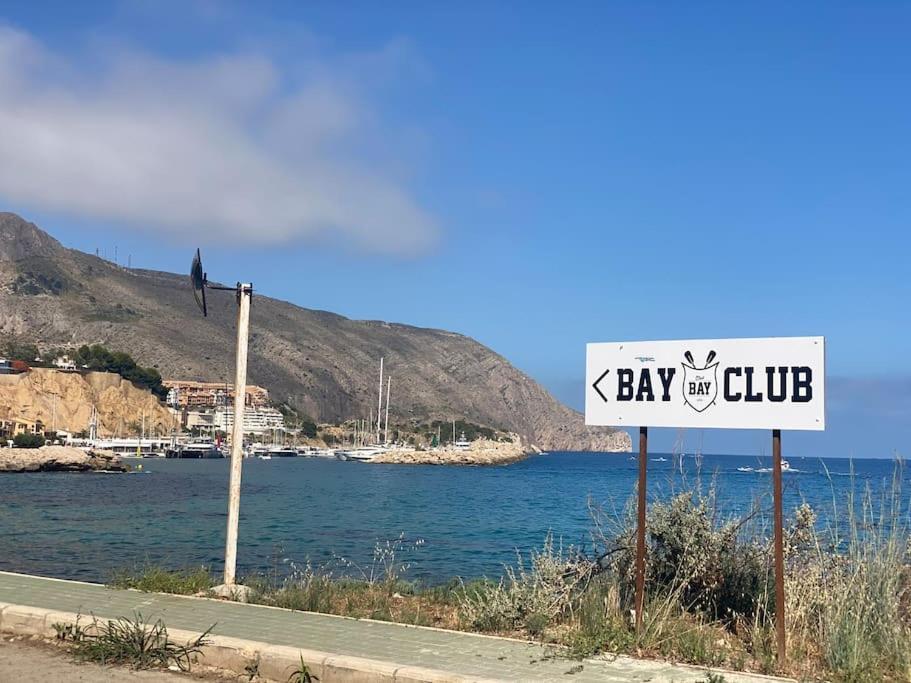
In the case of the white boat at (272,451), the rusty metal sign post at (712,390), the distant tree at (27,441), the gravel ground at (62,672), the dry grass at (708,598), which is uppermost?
the rusty metal sign post at (712,390)

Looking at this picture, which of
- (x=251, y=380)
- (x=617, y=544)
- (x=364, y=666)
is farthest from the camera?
(x=251, y=380)

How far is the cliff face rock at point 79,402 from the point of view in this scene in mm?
112750

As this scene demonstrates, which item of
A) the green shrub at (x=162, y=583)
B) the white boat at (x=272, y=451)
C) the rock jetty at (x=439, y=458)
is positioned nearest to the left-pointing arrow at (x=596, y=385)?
the green shrub at (x=162, y=583)

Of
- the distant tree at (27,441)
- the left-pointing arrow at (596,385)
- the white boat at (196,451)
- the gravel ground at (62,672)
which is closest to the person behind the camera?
the gravel ground at (62,672)

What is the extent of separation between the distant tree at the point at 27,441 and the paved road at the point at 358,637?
320 ft

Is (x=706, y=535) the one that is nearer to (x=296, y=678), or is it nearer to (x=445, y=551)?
(x=296, y=678)

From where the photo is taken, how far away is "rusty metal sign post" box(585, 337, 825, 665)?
24.6 feet

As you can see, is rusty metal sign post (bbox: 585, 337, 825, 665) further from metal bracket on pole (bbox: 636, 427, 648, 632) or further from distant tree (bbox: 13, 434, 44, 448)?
distant tree (bbox: 13, 434, 44, 448)

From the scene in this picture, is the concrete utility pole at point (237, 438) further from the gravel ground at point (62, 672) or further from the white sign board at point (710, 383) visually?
the white sign board at point (710, 383)

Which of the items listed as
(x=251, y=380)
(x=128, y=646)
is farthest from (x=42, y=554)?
(x=251, y=380)

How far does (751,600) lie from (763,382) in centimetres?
258

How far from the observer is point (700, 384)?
8055 millimetres

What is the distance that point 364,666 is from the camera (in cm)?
680

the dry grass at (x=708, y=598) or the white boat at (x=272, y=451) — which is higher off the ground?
the dry grass at (x=708, y=598)
